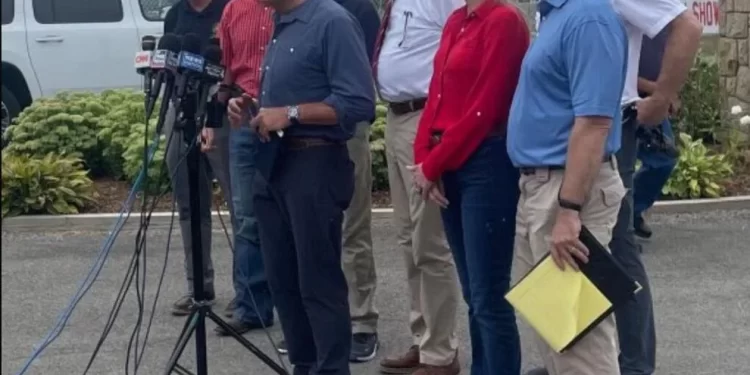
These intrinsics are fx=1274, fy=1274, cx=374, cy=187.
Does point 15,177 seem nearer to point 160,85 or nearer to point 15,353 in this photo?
point 15,353

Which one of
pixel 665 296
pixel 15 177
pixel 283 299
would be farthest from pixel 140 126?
pixel 283 299

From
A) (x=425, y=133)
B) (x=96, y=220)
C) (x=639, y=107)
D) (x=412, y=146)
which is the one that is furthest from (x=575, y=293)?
(x=96, y=220)

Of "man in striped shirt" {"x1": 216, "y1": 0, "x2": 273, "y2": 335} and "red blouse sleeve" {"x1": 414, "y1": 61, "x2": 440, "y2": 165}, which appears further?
"man in striped shirt" {"x1": 216, "y1": 0, "x2": 273, "y2": 335}

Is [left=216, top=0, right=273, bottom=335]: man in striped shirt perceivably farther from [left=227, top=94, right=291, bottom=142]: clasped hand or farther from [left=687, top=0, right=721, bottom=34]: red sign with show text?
[left=687, top=0, right=721, bottom=34]: red sign with show text

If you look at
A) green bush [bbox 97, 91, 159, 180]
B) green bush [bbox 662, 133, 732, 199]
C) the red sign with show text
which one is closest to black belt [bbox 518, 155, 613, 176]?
green bush [bbox 662, 133, 732, 199]

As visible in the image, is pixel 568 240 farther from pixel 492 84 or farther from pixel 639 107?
pixel 639 107

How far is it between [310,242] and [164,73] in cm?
80

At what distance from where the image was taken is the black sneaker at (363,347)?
18.9 feet

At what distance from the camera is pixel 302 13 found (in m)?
4.65

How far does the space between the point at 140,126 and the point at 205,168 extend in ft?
11.0

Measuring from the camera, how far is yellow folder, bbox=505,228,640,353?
382cm

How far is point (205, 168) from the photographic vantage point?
6.51 m

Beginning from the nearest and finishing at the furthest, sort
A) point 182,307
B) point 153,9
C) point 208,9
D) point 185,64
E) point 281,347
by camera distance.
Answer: point 185,64 < point 281,347 < point 208,9 < point 182,307 < point 153,9

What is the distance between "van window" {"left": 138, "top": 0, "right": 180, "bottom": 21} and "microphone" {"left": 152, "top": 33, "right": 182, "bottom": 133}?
814 centimetres
